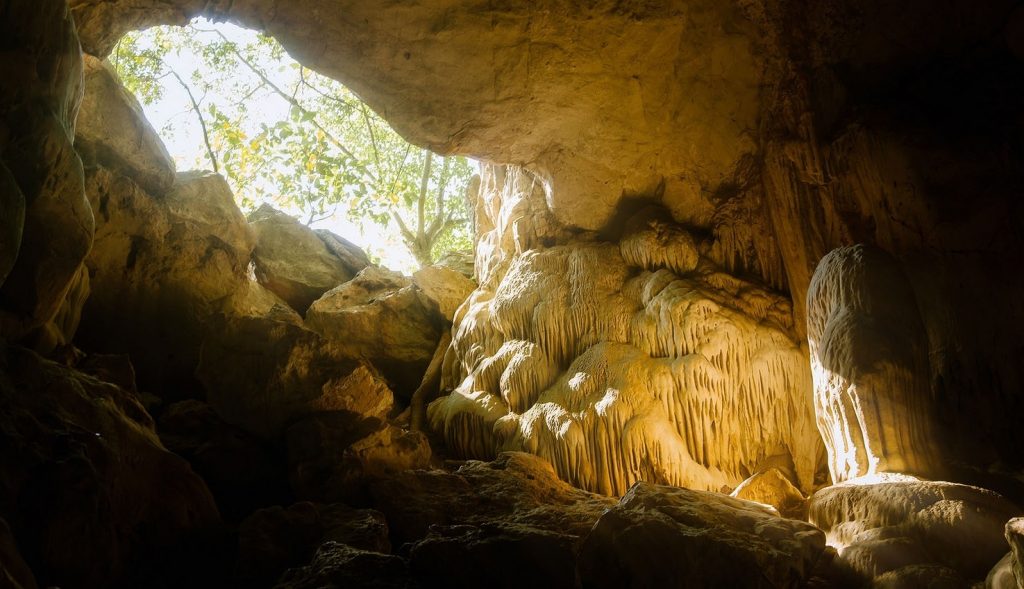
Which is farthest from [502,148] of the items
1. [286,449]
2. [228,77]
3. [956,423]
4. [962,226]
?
[228,77]

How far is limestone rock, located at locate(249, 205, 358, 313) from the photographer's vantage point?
1113 centimetres

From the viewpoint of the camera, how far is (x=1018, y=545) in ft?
8.84

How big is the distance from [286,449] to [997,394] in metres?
5.63

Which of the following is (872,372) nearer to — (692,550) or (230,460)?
(692,550)

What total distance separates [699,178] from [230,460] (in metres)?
5.94

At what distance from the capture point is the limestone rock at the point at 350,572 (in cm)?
368

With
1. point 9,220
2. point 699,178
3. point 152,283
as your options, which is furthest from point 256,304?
point 699,178

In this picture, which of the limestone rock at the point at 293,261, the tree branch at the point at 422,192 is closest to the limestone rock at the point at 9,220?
the limestone rock at the point at 293,261

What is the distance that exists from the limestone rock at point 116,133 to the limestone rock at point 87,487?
4.53 metres

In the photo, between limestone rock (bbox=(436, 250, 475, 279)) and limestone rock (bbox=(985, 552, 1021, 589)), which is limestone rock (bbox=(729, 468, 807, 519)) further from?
limestone rock (bbox=(436, 250, 475, 279))

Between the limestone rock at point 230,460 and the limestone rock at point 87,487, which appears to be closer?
the limestone rock at point 87,487

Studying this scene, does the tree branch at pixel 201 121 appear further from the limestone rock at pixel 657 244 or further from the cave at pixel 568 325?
the limestone rock at pixel 657 244

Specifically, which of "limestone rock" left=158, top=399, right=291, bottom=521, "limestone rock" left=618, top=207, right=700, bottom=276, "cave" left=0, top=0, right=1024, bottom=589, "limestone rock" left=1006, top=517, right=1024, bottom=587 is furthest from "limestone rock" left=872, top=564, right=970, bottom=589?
"limestone rock" left=618, top=207, right=700, bottom=276

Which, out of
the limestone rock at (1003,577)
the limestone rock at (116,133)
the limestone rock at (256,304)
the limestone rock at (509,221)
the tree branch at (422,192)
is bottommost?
the limestone rock at (1003,577)
